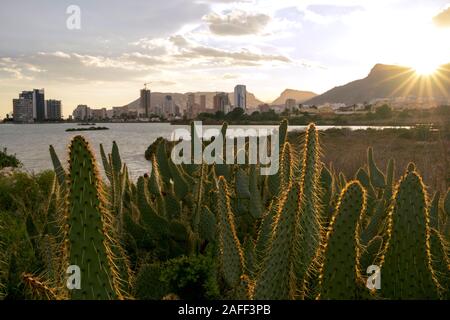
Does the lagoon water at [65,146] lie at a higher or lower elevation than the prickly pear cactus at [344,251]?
lower

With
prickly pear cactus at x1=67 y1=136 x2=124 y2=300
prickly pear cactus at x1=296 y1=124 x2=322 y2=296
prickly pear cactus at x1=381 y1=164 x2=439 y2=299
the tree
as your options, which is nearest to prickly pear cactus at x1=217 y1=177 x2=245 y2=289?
prickly pear cactus at x1=296 y1=124 x2=322 y2=296

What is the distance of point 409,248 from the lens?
1936mm

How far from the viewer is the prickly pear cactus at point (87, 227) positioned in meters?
1.64

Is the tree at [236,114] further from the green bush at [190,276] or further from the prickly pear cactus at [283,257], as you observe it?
the prickly pear cactus at [283,257]

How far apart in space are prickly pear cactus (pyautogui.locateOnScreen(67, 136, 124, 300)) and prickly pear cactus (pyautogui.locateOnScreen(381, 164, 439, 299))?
3.87ft

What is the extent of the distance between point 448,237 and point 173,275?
2.25m

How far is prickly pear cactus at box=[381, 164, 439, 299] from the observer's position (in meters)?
1.91

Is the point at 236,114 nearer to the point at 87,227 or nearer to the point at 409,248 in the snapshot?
the point at 409,248

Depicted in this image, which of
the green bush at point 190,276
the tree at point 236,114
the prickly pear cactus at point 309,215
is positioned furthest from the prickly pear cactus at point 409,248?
the tree at point 236,114

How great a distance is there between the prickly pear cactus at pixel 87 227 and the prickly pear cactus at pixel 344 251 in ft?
2.71
